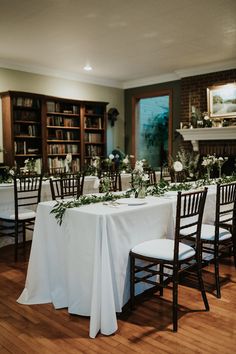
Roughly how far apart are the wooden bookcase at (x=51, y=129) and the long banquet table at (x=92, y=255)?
389cm

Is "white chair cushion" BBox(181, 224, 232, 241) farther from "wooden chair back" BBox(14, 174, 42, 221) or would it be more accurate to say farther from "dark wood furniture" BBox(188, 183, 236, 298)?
"wooden chair back" BBox(14, 174, 42, 221)

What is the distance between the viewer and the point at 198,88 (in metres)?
7.24

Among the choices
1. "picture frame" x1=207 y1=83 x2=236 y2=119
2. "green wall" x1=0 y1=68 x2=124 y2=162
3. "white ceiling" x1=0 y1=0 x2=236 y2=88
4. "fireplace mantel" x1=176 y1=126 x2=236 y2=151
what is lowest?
"fireplace mantel" x1=176 y1=126 x2=236 y2=151

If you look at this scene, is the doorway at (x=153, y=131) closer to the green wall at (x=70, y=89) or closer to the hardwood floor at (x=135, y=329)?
the green wall at (x=70, y=89)

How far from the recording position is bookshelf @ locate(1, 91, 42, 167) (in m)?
6.39

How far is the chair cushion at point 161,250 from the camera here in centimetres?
261

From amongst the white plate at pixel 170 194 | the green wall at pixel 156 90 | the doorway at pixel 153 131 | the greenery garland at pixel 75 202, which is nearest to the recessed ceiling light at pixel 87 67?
the green wall at pixel 156 90

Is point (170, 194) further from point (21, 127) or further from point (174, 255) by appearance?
point (21, 127)

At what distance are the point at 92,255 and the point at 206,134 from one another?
500 cm

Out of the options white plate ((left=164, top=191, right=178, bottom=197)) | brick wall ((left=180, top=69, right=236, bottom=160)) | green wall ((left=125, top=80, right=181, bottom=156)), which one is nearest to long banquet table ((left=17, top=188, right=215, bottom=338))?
white plate ((left=164, top=191, right=178, bottom=197))

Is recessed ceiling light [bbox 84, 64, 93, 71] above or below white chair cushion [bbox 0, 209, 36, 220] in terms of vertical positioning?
above

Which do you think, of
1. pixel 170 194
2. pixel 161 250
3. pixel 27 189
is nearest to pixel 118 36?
pixel 27 189

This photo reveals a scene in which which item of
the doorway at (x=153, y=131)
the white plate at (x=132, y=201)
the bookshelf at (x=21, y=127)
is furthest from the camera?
the doorway at (x=153, y=131)

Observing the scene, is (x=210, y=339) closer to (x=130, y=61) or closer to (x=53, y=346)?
(x=53, y=346)
